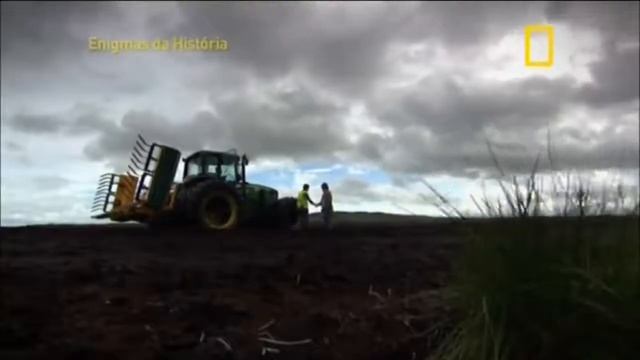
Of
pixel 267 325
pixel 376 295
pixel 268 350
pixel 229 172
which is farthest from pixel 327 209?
pixel 268 350

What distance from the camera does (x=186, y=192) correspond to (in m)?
15.2

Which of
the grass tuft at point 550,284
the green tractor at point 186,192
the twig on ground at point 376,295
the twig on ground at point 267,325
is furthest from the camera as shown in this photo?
the green tractor at point 186,192

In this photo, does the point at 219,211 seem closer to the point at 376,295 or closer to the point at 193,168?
the point at 193,168

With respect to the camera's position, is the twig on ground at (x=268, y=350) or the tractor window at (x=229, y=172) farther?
the tractor window at (x=229, y=172)

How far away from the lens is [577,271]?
12.6 feet

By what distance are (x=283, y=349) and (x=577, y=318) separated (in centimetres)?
194

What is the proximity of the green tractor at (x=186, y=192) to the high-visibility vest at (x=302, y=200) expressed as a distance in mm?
1787

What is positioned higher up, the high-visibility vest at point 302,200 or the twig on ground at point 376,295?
the high-visibility vest at point 302,200

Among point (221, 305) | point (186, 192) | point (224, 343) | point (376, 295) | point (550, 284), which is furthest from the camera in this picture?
point (186, 192)

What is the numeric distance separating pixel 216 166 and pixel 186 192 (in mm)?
904

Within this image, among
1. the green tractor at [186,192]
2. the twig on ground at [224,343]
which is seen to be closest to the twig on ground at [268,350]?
the twig on ground at [224,343]

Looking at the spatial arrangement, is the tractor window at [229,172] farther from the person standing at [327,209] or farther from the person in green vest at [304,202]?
the person standing at [327,209]

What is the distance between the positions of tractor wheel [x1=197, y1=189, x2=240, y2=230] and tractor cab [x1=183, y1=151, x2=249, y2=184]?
0.40m

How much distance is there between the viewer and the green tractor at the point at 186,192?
15.1 m
